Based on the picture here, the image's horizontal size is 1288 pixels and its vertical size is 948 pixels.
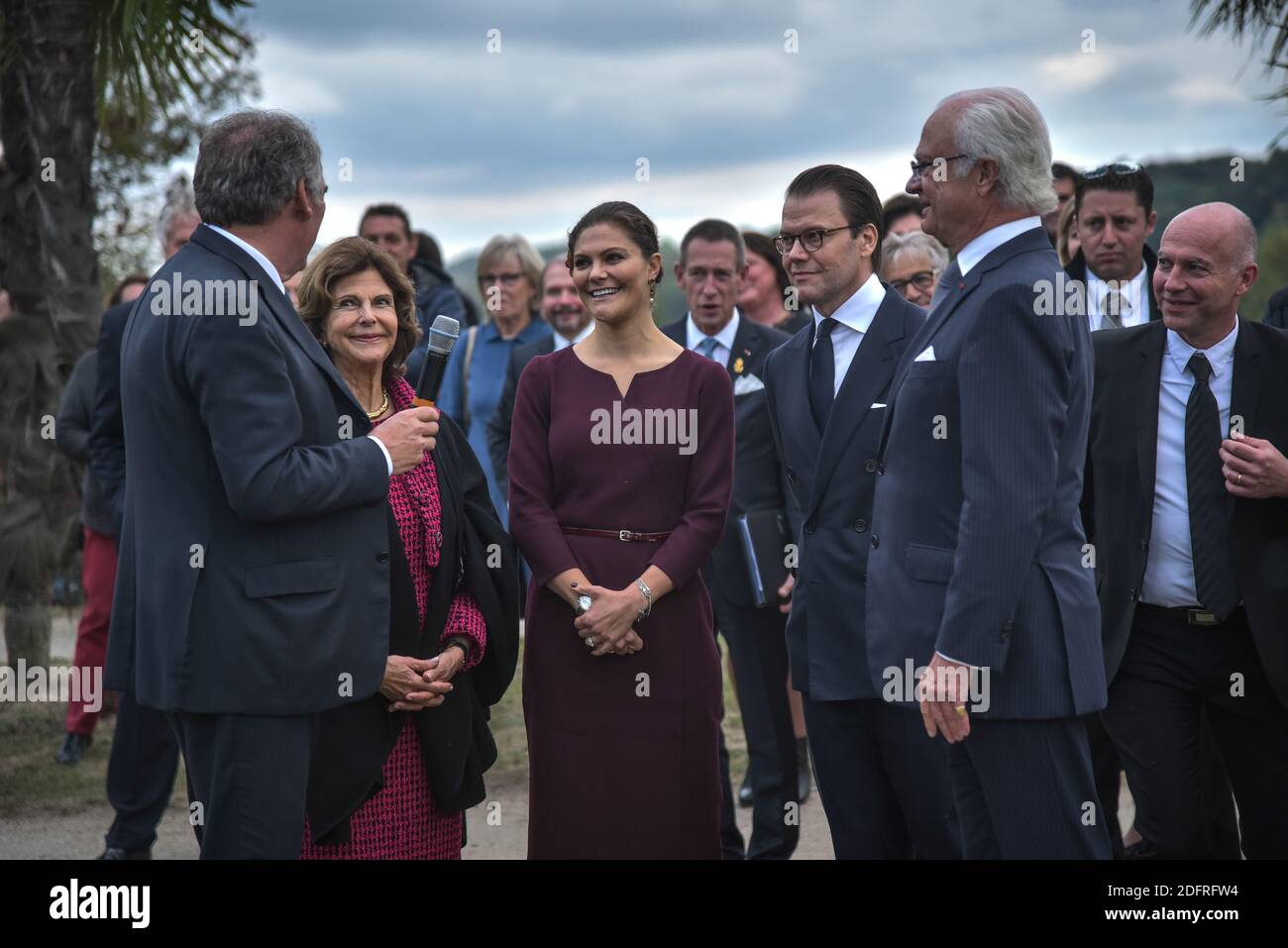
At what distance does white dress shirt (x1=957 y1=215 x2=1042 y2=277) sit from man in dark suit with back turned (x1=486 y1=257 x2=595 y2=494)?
346 centimetres

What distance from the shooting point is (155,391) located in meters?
3.15

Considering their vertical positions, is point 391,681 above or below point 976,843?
above

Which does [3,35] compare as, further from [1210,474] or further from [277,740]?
[1210,474]

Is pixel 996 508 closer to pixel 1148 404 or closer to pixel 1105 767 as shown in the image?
pixel 1148 404

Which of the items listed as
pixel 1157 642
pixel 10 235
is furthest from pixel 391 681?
pixel 10 235

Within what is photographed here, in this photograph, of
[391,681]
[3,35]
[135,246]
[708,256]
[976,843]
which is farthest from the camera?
[135,246]

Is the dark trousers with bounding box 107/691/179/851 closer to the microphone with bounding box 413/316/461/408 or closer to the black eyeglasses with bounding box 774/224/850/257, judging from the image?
the microphone with bounding box 413/316/461/408

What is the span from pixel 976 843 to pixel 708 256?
3459 millimetres

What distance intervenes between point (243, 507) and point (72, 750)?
15.5 feet

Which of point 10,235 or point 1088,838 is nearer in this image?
point 1088,838

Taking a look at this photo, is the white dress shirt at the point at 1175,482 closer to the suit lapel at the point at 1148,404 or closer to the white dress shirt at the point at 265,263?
the suit lapel at the point at 1148,404

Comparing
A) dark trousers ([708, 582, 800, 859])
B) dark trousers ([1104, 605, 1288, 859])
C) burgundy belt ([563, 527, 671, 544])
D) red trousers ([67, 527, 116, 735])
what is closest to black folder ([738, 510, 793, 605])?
dark trousers ([708, 582, 800, 859])

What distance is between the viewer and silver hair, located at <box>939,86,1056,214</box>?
3.26m

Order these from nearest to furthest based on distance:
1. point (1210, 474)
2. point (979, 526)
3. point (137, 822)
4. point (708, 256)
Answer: point (979, 526) < point (1210, 474) < point (137, 822) < point (708, 256)
